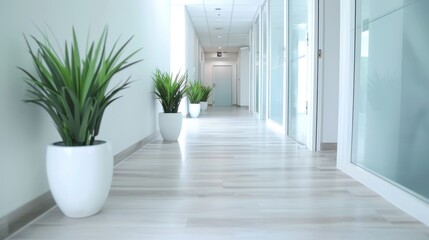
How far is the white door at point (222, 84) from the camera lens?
16.6m

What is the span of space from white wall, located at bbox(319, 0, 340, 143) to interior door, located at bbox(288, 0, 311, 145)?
19cm

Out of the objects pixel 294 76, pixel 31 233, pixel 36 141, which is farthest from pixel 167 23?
pixel 31 233

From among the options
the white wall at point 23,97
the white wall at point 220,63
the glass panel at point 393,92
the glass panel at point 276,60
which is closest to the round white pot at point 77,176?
the white wall at point 23,97

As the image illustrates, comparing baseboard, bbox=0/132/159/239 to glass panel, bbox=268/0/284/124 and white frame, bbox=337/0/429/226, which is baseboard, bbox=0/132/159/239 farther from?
glass panel, bbox=268/0/284/124

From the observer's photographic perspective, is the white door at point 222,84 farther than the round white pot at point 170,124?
Yes

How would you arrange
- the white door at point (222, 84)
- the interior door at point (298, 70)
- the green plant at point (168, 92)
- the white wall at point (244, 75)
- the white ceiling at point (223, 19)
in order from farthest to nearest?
the white door at point (222, 84)
the white wall at point (244, 75)
the white ceiling at point (223, 19)
the green plant at point (168, 92)
the interior door at point (298, 70)

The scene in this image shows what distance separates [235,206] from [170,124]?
2373 mm

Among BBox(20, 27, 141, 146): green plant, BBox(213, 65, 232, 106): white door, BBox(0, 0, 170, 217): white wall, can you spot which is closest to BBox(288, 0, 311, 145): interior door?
BBox(0, 0, 170, 217): white wall

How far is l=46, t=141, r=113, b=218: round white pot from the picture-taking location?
141cm

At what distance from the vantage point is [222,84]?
54.5ft

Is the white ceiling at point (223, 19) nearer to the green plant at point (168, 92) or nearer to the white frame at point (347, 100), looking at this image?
the green plant at point (168, 92)

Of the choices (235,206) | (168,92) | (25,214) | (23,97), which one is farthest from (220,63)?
(25,214)

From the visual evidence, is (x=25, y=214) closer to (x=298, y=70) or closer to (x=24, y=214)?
(x=24, y=214)

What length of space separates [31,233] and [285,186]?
53.0 inches
